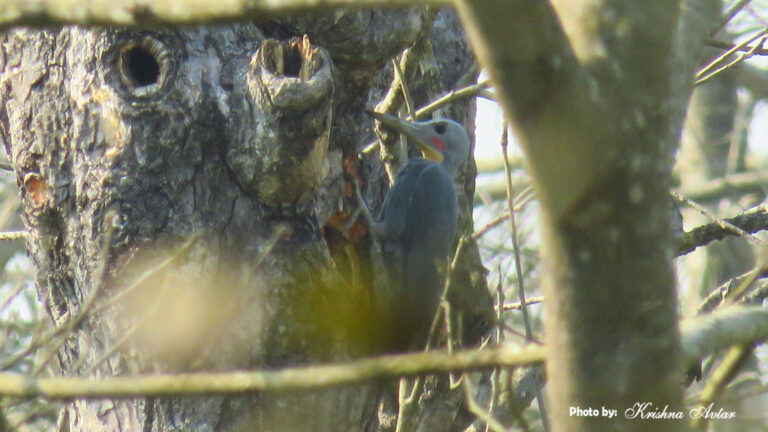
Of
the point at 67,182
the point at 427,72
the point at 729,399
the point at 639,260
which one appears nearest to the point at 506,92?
the point at 639,260

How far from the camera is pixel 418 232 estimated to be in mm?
3877

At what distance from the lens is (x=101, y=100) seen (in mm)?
2682

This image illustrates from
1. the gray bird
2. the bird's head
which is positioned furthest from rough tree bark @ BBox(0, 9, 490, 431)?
the bird's head

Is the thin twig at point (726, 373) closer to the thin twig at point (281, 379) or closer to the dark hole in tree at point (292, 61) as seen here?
the thin twig at point (281, 379)

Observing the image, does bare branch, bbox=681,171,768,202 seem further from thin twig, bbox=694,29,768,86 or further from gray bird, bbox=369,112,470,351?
thin twig, bbox=694,29,768,86

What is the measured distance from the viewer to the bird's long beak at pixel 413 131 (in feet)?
10.4

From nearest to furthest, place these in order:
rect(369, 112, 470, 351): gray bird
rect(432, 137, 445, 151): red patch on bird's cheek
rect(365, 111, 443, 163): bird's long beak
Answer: rect(365, 111, 443, 163): bird's long beak → rect(369, 112, 470, 351): gray bird → rect(432, 137, 445, 151): red patch on bird's cheek

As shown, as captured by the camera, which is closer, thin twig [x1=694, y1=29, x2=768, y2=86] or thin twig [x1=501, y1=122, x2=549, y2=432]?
thin twig [x1=501, y1=122, x2=549, y2=432]

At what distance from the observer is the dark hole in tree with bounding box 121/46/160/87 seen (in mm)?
2727

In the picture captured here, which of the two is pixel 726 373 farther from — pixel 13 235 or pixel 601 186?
pixel 13 235

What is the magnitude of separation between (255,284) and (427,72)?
4.50 ft

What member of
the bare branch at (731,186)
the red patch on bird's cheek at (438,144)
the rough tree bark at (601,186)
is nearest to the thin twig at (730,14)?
the red patch on bird's cheek at (438,144)

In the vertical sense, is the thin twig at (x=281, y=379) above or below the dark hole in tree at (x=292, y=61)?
below

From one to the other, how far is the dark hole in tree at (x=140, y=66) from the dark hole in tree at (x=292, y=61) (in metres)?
0.42
